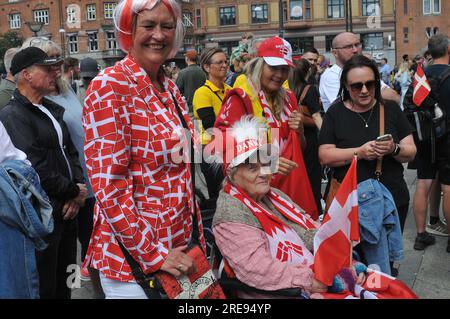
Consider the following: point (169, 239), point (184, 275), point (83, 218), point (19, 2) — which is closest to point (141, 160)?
point (169, 239)

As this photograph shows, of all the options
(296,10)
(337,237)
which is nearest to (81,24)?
(296,10)

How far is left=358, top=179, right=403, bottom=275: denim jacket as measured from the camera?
3016 millimetres

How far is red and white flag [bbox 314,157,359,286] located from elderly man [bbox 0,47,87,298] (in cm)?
160

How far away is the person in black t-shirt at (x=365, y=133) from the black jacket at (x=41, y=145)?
171 centimetres

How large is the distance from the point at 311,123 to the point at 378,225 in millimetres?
2011

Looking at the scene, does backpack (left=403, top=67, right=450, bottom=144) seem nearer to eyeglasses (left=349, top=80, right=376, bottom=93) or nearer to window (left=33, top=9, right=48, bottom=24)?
eyeglasses (left=349, top=80, right=376, bottom=93)

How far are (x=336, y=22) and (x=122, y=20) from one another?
52.4 metres

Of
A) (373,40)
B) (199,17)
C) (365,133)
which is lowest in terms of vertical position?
(365,133)

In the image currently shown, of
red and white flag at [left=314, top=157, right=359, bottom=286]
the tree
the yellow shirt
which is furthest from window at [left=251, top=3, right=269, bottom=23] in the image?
red and white flag at [left=314, top=157, right=359, bottom=286]

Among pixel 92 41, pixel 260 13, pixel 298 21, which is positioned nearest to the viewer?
pixel 298 21

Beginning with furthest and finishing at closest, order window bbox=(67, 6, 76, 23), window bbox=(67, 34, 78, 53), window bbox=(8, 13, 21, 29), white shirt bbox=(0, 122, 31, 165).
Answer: window bbox=(8, 13, 21, 29) < window bbox=(67, 34, 78, 53) < window bbox=(67, 6, 76, 23) < white shirt bbox=(0, 122, 31, 165)

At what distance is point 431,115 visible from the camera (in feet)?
14.8

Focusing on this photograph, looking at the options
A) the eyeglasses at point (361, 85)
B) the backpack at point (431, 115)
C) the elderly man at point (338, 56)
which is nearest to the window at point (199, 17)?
the elderly man at point (338, 56)

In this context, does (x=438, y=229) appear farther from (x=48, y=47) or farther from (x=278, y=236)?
(x=48, y=47)
